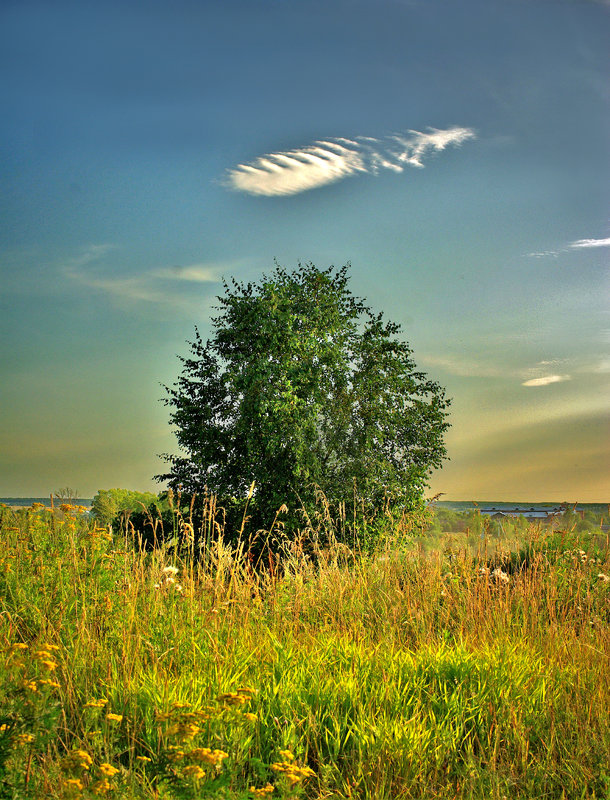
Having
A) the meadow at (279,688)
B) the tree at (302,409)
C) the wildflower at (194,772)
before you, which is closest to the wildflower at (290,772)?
the meadow at (279,688)

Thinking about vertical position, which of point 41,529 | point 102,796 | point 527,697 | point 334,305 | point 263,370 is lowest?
point 527,697

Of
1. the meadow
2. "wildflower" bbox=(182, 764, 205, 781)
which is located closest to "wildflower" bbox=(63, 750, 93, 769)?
the meadow

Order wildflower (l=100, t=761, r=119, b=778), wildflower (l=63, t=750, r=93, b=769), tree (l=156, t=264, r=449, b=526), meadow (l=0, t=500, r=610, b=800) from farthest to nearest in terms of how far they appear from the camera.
A: tree (l=156, t=264, r=449, b=526) < meadow (l=0, t=500, r=610, b=800) < wildflower (l=63, t=750, r=93, b=769) < wildflower (l=100, t=761, r=119, b=778)

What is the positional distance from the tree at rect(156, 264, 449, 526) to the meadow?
12652mm

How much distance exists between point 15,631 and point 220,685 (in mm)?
2217

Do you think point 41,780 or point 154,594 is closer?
point 41,780

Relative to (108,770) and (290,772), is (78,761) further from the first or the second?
(290,772)

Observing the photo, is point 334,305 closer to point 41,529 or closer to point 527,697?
point 41,529

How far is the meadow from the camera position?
2713mm

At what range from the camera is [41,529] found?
6488 mm

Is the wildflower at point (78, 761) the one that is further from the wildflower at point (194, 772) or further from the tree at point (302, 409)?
the tree at point (302, 409)

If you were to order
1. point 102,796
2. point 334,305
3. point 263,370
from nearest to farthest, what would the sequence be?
1. point 102,796
2. point 263,370
3. point 334,305

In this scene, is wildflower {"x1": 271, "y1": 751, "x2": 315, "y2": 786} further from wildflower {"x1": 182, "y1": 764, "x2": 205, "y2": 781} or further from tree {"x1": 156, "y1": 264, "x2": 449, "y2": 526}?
tree {"x1": 156, "y1": 264, "x2": 449, "y2": 526}

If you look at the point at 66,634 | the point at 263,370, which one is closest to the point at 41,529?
the point at 66,634
